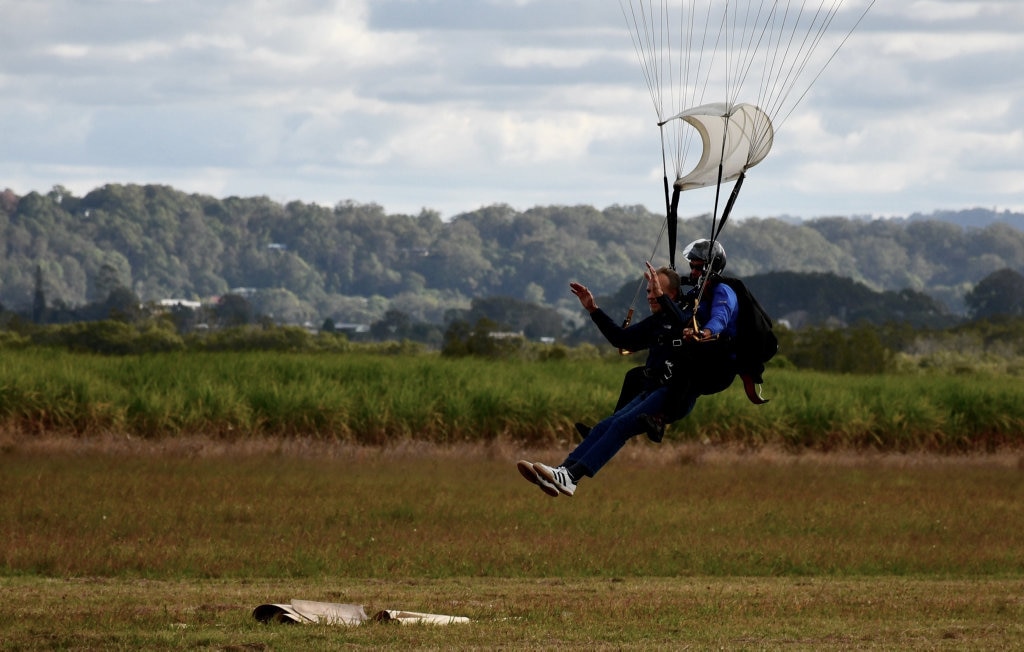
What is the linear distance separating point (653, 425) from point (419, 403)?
90.5ft

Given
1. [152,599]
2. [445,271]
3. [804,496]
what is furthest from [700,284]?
[445,271]

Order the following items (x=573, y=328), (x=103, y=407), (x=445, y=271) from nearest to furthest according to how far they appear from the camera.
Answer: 1. (x=103, y=407)
2. (x=573, y=328)
3. (x=445, y=271)

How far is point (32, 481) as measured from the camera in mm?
31375

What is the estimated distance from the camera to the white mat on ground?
1552 centimetres

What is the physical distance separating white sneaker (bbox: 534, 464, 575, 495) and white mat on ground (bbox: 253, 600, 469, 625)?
291cm

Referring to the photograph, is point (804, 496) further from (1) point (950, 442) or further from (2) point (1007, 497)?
(1) point (950, 442)

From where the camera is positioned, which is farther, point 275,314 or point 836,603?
point 275,314

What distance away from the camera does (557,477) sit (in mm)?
13703

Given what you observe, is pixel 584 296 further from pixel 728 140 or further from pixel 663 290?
pixel 728 140

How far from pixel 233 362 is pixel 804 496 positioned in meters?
19.9

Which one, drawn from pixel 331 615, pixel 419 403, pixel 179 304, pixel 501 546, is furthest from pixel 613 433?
pixel 179 304

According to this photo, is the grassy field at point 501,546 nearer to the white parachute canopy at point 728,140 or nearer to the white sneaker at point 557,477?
the white sneaker at point 557,477

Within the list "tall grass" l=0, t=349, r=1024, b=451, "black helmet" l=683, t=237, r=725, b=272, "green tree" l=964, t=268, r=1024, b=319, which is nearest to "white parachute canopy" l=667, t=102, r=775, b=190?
"black helmet" l=683, t=237, r=725, b=272

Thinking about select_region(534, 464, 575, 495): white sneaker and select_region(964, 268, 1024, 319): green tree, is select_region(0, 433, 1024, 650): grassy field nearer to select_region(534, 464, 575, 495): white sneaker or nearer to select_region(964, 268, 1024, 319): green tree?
select_region(534, 464, 575, 495): white sneaker
